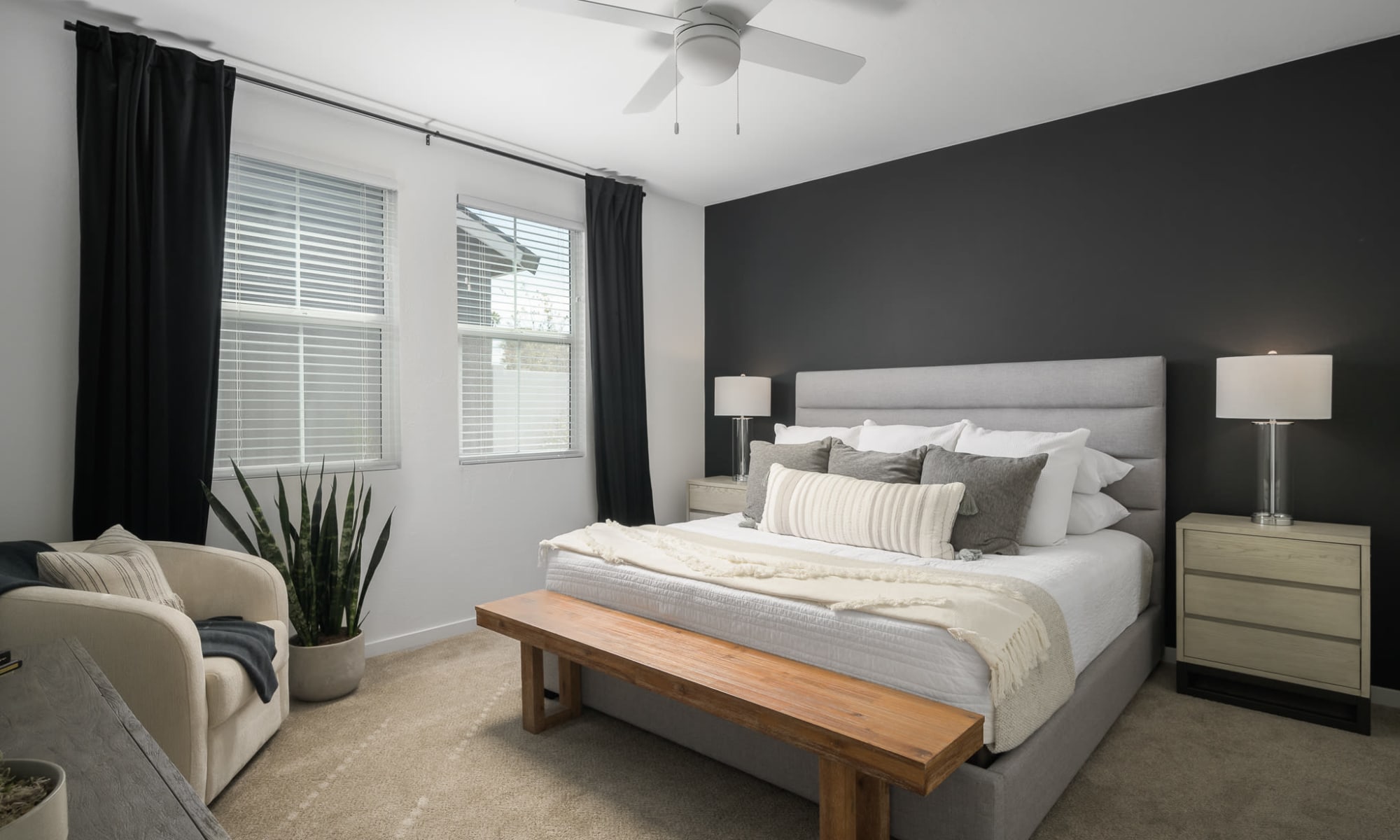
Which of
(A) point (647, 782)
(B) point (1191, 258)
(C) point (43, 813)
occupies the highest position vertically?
(B) point (1191, 258)

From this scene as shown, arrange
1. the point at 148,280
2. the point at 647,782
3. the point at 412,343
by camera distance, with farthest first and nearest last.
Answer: the point at 412,343, the point at 148,280, the point at 647,782

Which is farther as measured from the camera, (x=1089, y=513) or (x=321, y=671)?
(x=1089, y=513)

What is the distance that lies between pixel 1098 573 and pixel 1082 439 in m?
0.73

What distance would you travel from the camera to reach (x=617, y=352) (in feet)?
14.5

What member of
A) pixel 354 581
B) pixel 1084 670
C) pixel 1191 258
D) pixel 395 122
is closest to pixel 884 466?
A: pixel 1084 670

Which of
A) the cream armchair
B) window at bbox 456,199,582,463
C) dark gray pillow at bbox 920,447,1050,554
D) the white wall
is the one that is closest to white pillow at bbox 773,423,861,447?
dark gray pillow at bbox 920,447,1050,554

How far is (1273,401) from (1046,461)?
0.82 metres

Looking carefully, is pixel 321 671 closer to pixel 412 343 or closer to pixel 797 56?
pixel 412 343

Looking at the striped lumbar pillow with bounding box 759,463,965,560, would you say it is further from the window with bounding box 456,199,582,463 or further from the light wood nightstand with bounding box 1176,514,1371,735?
the window with bounding box 456,199,582,463

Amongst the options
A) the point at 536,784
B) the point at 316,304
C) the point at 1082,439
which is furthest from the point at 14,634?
the point at 1082,439

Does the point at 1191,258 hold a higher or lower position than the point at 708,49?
lower

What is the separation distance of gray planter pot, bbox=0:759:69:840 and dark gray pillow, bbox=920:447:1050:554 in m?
2.61

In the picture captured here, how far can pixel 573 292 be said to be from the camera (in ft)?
14.3

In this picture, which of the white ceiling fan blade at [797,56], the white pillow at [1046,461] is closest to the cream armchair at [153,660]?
the white ceiling fan blade at [797,56]
